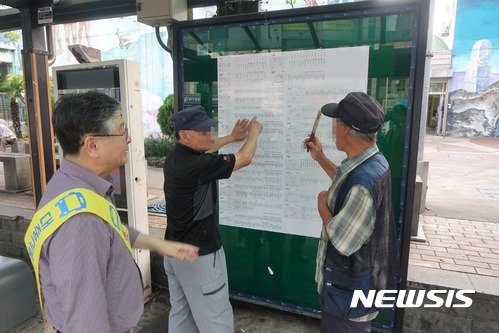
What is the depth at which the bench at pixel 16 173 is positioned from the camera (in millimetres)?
6996

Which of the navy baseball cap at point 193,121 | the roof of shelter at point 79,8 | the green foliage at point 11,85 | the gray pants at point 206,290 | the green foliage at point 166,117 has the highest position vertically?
the roof of shelter at point 79,8

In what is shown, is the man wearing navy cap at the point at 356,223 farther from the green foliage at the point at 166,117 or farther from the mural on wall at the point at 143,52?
the mural on wall at the point at 143,52

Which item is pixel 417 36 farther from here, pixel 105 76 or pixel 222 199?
pixel 105 76

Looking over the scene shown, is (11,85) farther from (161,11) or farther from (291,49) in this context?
(291,49)

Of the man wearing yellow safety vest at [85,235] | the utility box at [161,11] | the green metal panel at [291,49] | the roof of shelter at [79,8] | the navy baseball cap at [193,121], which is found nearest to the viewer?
the man wearing yellow safety vest at [85,235]

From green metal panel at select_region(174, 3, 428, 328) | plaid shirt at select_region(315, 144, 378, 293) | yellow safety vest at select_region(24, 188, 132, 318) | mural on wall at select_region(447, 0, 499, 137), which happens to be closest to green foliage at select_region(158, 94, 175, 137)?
green metal panel at select_region(174, 3, 428, 328)

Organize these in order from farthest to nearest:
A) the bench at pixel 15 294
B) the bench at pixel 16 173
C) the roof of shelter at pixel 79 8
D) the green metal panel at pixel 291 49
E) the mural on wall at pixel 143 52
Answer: the mural on wall at pixel 143 52 → the bench at pixel 16 173 → the roof of shelter at pixel 79 8 → the bench at pixel 15 294 → the green metal panel at pixel 291 49

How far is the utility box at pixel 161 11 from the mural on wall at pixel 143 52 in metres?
13.7

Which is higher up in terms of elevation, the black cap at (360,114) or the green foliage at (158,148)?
the black cap at (360,114)

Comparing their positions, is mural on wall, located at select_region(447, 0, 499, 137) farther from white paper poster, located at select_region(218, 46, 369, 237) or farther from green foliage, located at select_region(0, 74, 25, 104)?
green foliage, located at select_region(0, 74, 25, 104)

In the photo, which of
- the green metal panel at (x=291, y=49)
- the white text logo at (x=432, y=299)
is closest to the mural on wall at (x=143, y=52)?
the green metal panel at (x=291, y=49)

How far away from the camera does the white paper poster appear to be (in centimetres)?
261

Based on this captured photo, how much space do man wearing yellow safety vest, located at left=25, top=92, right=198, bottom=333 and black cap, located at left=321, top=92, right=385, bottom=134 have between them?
1039 mm

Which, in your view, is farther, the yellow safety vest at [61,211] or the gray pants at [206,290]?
the gray pants at [206,290]
